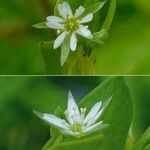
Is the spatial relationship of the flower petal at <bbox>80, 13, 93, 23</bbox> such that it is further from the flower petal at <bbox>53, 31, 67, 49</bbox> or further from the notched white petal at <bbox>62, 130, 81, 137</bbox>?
the notched white petal at <bbox>62, 130, 81, 137</bbox>

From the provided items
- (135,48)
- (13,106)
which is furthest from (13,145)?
(135,48)

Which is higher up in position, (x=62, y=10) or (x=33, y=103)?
(x=62, y=10)

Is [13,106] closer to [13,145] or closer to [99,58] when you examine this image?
[13,145]

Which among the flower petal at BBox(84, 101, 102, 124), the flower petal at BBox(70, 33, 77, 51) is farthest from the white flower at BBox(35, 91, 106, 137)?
the flower petal at BBox(70, 33, 77, 51)

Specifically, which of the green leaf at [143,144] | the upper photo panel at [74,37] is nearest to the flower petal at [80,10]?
the upper photo panel at [74,37]

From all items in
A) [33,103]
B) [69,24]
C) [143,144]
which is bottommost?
[143,144]

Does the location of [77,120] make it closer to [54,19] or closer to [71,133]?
[71,133]

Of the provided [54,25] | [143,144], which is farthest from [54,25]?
[143,144]
